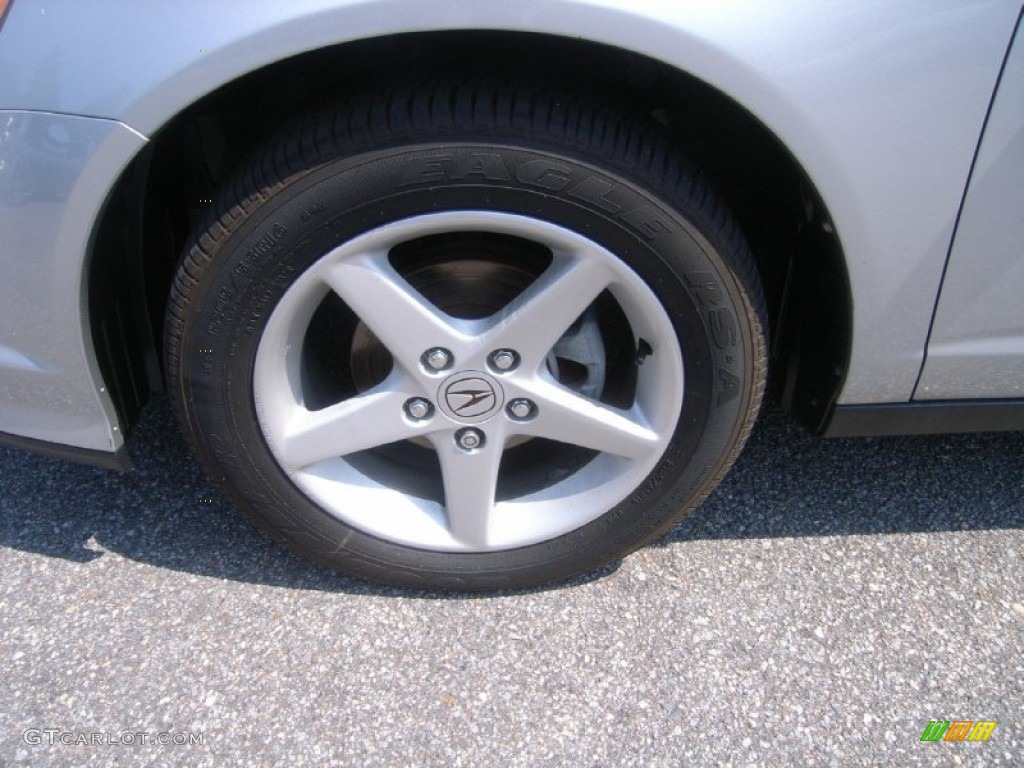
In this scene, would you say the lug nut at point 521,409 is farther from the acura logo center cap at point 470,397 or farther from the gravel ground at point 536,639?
the gravel ground at point 536,639

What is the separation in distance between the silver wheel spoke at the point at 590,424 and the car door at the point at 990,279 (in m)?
0.52

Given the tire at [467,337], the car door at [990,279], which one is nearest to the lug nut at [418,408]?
the tire at [467,337]

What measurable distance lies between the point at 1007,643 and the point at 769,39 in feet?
4.03

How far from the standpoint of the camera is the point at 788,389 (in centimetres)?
181

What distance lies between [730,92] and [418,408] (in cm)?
76

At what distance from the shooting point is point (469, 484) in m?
1.68

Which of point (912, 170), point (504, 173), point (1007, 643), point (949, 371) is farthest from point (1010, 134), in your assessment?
point (1007, 643)

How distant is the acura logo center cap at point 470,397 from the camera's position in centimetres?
157

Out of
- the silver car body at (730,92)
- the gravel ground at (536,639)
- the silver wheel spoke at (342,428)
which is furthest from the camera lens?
the silver wheel spoke at (342,428)

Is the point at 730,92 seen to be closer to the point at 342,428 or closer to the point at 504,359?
the point at 504,359

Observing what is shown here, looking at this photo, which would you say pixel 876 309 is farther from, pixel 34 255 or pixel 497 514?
pixel 34 255

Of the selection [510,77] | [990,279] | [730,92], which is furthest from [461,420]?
[990,279]

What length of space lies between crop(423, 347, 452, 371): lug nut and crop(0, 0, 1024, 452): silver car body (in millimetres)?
529

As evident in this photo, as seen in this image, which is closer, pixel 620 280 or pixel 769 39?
pixel 769 39
